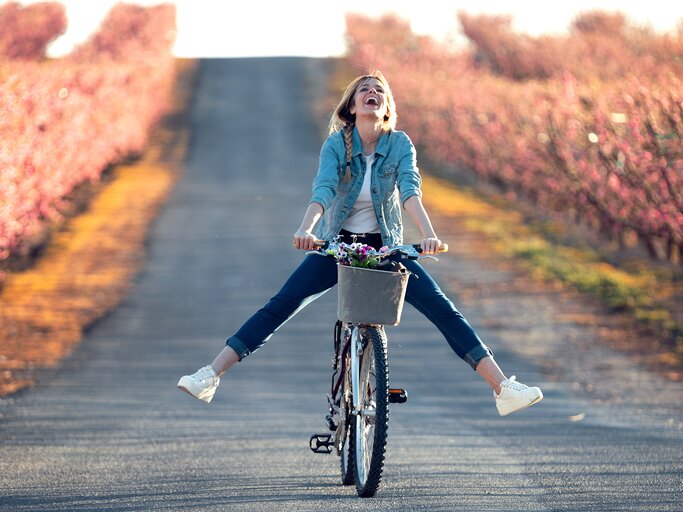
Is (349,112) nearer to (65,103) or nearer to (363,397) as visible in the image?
(363,397)

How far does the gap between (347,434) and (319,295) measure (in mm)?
818

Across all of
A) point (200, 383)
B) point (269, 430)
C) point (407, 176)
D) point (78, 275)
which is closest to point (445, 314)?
point (407, 176)

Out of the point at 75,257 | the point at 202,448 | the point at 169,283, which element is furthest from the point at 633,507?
the point at 75,257

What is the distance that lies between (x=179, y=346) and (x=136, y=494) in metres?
8.16

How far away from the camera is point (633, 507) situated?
20.4 feet

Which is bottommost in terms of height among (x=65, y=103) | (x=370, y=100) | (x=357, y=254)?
(x=65, y=103)

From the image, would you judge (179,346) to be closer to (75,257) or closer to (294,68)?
(75,257)

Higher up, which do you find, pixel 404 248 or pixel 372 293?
pixel 404 248

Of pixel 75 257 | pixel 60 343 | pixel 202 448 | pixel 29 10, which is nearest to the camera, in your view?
pixel 202 448

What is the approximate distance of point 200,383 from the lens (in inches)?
255

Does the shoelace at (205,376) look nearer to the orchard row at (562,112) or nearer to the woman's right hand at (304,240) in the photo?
the woman's right hand at (304,240)

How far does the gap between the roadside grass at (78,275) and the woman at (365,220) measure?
5820 mm

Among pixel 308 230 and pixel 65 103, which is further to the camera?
pixel 65 103

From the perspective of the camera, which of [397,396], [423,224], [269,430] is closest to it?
[423,224]
